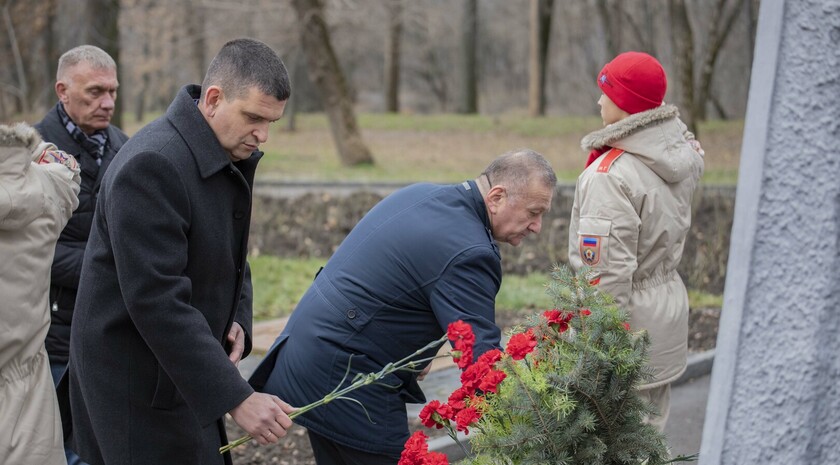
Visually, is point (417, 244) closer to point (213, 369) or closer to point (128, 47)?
point (213, 369)

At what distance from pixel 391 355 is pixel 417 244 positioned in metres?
0.41

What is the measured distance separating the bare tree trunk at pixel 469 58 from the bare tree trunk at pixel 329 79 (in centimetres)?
1678

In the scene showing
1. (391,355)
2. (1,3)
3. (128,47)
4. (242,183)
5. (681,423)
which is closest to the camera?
(242,183)

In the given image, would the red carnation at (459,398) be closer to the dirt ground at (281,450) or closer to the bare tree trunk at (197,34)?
the dirt ground at (281,450)

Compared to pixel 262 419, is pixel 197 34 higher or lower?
lower

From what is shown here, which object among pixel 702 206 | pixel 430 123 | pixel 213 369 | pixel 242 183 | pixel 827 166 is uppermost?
Answer: pixel 827 166

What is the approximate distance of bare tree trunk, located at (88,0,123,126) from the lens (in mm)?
12484

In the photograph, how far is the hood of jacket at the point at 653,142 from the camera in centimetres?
411

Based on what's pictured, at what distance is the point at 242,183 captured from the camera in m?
3.14

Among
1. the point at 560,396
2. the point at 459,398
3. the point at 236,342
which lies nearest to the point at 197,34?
the point at 236,342

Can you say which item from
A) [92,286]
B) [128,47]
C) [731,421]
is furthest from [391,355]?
[128,47]

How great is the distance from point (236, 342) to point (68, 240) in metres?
1.49

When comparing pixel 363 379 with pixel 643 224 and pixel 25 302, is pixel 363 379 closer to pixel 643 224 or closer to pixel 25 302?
pixel 25 302

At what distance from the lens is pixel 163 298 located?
9.21 feet
